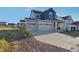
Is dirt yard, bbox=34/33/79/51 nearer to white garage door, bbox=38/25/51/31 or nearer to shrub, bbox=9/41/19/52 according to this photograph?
white garage door, bbox=38/25/51/31

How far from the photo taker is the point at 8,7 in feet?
11.4

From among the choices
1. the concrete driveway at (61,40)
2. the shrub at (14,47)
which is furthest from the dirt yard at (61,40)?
the shrub at (14,47)

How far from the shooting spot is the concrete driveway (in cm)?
347

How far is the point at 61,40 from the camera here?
3.47 meters

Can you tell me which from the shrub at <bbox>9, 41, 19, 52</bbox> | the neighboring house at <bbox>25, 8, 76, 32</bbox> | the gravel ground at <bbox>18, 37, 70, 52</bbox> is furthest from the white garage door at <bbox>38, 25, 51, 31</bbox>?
the shrub at <bbox>9, 41, 19, 52</bbox>

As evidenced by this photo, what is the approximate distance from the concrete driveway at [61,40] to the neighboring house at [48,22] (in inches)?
2.0

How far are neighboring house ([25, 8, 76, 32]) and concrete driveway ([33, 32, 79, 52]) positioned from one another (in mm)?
51

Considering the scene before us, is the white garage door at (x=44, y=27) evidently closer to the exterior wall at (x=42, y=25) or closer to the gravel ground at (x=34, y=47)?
the exterior wall at (x=42, y=25)

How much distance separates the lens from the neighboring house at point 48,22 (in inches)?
137

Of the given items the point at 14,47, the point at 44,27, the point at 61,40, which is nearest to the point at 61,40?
the point at 61,40

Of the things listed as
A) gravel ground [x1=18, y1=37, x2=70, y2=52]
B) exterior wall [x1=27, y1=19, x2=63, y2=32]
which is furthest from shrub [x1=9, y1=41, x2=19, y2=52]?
exterior wall [x1=27, y1=19, x2=63, y2=32]

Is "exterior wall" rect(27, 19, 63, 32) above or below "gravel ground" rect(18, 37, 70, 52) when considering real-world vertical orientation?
above

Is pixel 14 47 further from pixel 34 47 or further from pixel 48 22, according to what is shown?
pixel 48 22
